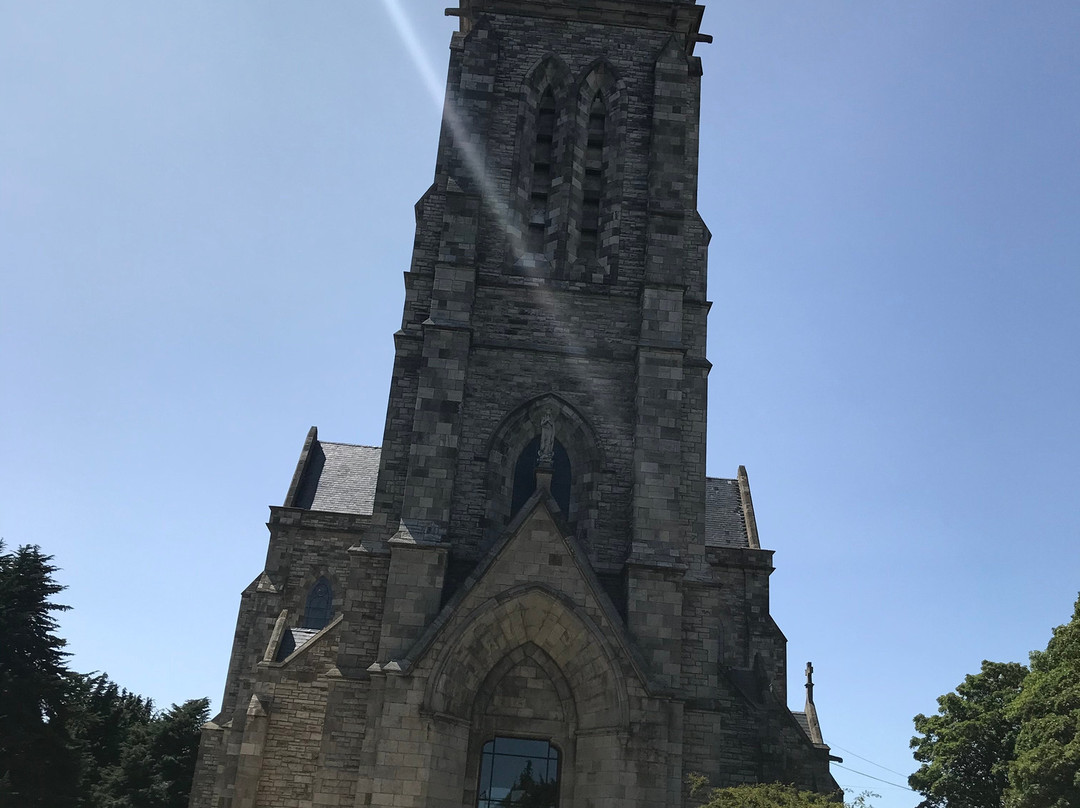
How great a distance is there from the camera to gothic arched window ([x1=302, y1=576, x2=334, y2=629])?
29.2 m

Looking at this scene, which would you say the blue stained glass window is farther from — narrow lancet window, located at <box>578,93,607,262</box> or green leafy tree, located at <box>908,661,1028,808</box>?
green leafy tree, located at <box>908,661,1028,808</box>

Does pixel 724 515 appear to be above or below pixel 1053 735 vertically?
above

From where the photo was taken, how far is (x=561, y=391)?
22047 mm

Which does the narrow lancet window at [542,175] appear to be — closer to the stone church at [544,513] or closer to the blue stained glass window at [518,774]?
the stone church at [544,513]

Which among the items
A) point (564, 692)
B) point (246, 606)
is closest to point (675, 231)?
point (564, 692)

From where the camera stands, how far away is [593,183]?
2522 centimetres

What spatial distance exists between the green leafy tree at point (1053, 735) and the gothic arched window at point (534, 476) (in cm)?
1276

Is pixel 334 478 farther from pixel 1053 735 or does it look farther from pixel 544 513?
pixel 1053 735

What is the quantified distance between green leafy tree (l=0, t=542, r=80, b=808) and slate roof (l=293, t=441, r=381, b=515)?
7.93 metres

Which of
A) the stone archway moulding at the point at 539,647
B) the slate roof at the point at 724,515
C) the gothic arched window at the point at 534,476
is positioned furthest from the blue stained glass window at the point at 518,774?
the slate roof at the point at 724,515

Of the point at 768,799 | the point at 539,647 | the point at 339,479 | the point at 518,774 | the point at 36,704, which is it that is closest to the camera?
the point at 768,799

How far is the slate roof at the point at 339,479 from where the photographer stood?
3150 cm

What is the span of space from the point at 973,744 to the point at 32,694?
1101 inches

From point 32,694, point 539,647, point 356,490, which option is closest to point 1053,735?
point 539,647
